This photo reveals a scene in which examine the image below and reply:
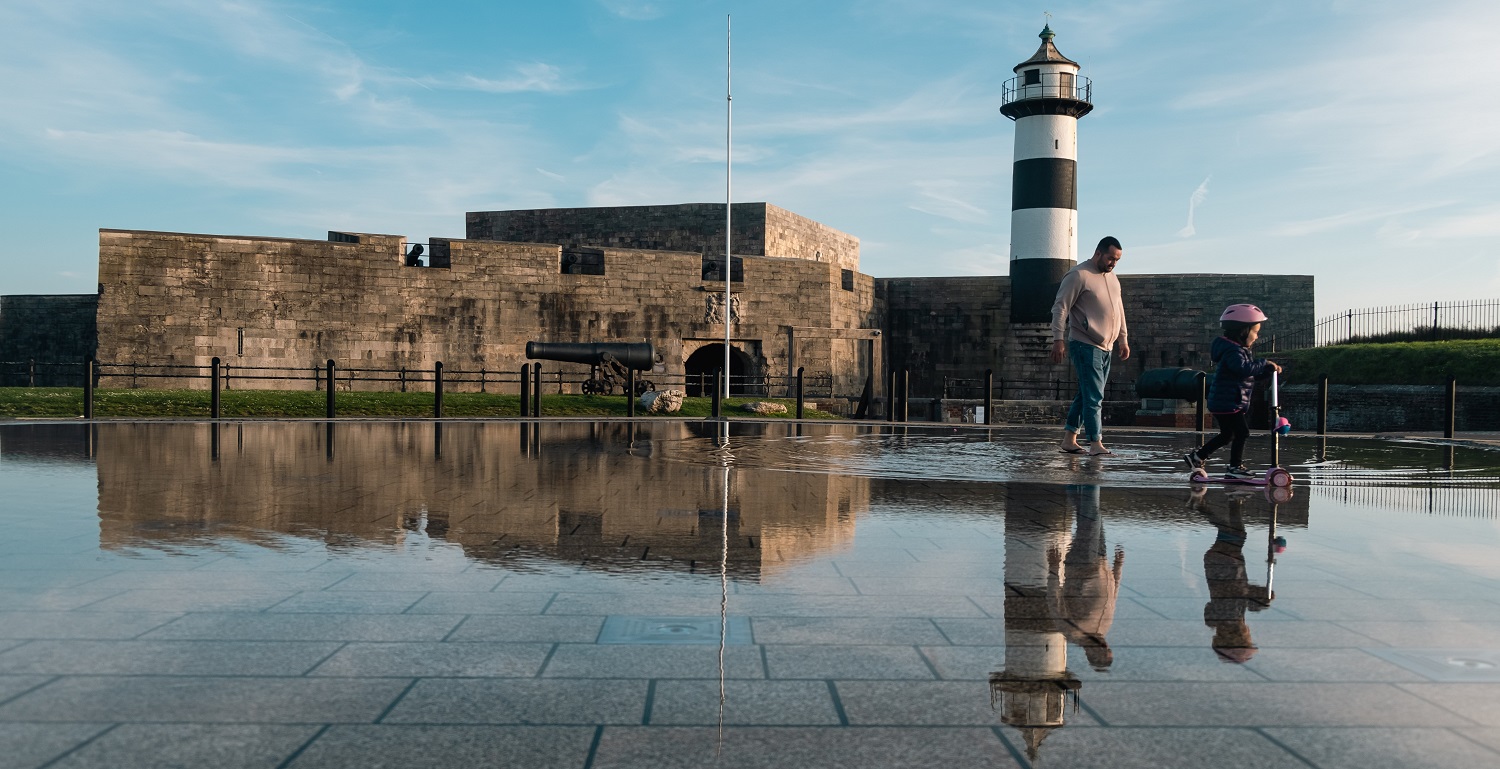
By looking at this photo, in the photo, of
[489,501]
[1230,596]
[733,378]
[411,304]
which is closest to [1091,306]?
[489,501]

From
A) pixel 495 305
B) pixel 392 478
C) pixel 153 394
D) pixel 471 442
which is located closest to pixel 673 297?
pixel 495 305

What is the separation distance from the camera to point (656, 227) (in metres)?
33.9

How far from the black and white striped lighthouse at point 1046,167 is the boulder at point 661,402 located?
41.3 ft

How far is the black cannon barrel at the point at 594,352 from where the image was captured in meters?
23.7

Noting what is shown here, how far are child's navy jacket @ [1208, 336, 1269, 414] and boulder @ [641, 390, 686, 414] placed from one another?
1435 cm

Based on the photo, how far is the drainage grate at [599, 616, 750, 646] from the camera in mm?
3082

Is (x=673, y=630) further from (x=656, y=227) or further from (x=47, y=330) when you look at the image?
(x=47, y=330)

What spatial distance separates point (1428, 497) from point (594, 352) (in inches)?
723

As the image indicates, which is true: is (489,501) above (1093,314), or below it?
below

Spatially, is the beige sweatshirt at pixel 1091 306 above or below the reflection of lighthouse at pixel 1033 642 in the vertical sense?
above

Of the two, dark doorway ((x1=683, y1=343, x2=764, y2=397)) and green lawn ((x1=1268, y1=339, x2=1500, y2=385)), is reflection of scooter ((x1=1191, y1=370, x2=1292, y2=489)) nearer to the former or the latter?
green lawn ((x1=1268, y1=339, x2=1500, y2=385))

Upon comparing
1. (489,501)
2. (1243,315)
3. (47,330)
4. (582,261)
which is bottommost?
(489,501)

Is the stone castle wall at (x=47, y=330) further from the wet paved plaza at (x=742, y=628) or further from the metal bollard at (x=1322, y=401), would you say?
the metal bollard at (x=1322, y=401)

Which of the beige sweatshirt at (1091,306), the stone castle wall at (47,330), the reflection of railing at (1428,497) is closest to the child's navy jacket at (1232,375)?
the reflection of railing at (1428,497)
